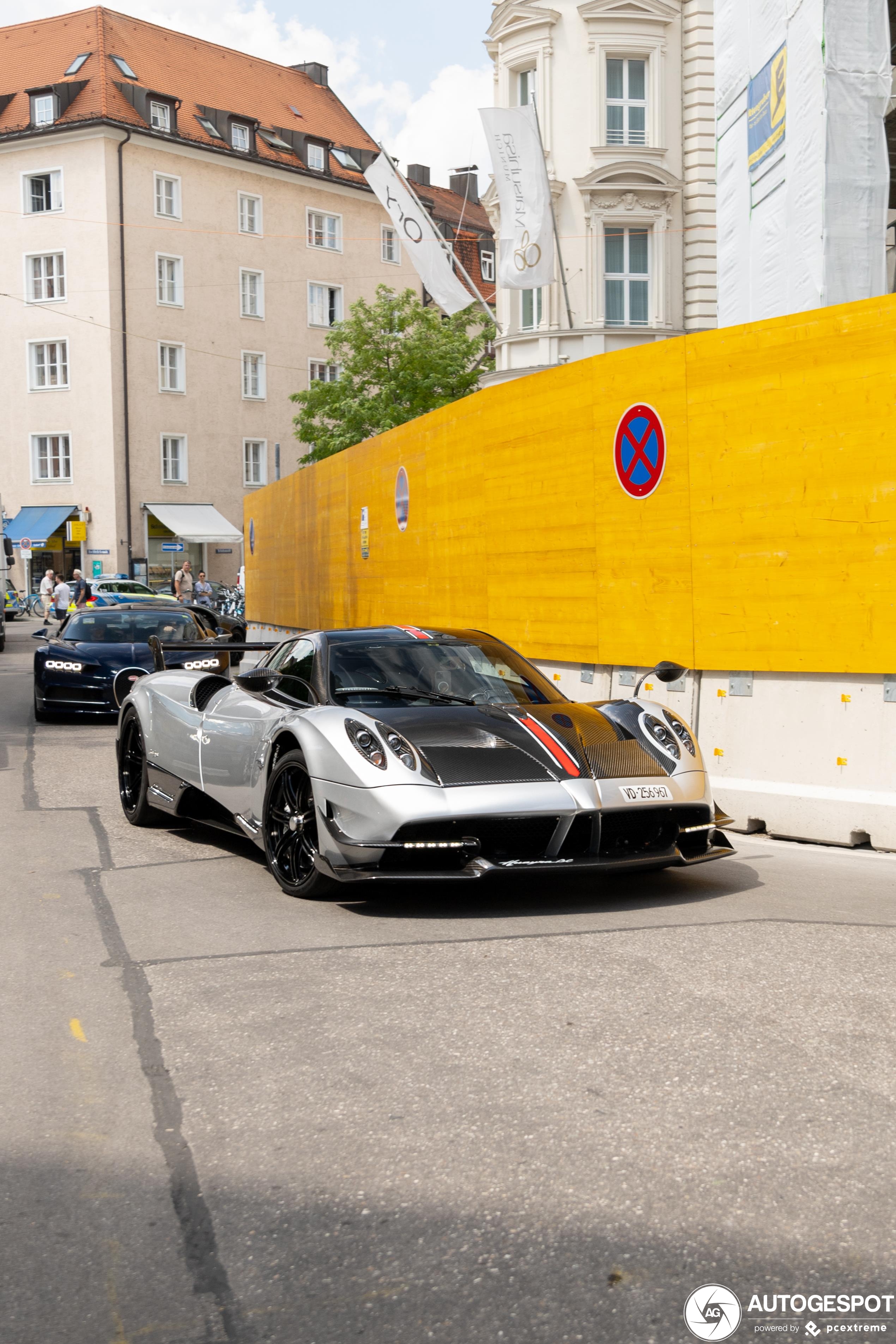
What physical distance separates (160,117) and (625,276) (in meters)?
31.5

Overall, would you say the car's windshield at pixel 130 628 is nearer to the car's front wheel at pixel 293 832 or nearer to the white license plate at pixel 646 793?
the car's front wheel at pixel 293 832

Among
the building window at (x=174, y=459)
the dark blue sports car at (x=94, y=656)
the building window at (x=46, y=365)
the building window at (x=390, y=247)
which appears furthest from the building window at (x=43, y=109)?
the dark blue sports car at (x=94, y=656)

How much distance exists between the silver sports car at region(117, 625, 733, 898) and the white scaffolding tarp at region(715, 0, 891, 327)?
33.7ft

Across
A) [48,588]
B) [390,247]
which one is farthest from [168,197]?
[48,588]

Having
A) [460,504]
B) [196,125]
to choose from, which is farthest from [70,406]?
[460,504]

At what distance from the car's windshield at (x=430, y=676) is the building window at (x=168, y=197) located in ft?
168

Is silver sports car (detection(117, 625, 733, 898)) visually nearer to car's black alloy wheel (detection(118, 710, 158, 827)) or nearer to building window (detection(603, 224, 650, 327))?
car's black alloy wheel (detection(118, 710, 158, 827))

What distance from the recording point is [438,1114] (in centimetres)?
369

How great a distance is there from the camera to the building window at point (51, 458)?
5388 centimetres

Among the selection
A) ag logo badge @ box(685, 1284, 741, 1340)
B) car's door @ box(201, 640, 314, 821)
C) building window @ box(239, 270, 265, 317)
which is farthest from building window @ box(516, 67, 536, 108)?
ag logo badge @ box(685, 1284, 741, 1340)

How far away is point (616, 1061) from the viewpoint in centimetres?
408

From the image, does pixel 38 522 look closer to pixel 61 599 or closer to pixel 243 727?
pixel 61 599

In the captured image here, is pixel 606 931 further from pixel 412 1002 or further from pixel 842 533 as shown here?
pixel 842 533

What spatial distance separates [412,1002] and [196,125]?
189ft
